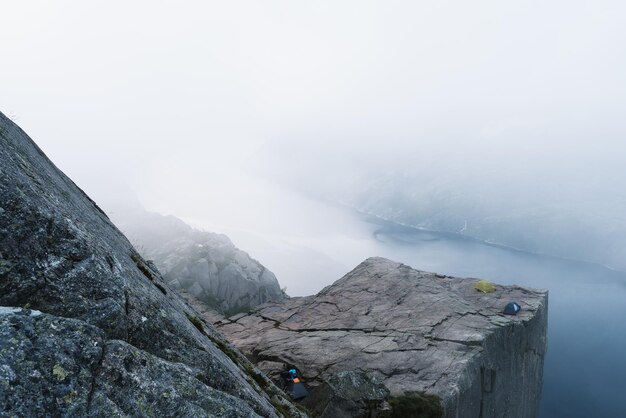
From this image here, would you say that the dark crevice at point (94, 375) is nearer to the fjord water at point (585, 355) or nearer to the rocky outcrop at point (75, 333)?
the rocky outcrop at point (75, 333)

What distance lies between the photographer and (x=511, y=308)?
2531cm

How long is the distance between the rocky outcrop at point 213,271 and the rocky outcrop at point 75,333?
57.8 m

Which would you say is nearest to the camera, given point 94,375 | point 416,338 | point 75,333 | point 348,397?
point 94,375

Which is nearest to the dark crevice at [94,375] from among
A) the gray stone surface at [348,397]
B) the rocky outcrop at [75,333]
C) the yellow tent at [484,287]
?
the rocky outcrop at [75,333]

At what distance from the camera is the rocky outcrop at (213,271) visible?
6681cm

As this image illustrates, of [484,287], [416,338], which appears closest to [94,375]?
[416,338]

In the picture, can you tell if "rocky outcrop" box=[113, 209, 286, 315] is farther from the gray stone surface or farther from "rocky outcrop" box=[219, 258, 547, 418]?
the gray stone surface

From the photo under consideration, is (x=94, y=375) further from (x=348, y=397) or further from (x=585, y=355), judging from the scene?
(x=585, y=355)

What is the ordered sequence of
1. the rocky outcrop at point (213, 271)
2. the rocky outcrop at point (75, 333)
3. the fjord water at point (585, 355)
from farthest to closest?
the fjord water at point (585, 355), the rocky outcrop at point (213, 271), the rocky outcrop at point (75, 333)

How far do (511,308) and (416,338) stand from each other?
340 inches

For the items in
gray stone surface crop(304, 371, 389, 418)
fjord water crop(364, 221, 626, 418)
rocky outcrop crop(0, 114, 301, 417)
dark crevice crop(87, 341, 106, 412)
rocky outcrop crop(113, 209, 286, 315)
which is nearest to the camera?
rocky outcrop crop(0, 114, 301, 417)

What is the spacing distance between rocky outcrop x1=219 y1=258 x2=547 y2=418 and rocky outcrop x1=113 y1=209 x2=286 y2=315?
37.2m

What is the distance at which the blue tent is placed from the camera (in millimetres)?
25127

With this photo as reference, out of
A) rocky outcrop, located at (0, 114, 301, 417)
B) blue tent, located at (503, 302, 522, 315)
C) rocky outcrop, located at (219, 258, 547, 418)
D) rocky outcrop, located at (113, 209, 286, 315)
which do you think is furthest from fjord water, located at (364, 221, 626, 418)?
rocky outcrop, located at (0, 114, 301, 417)
